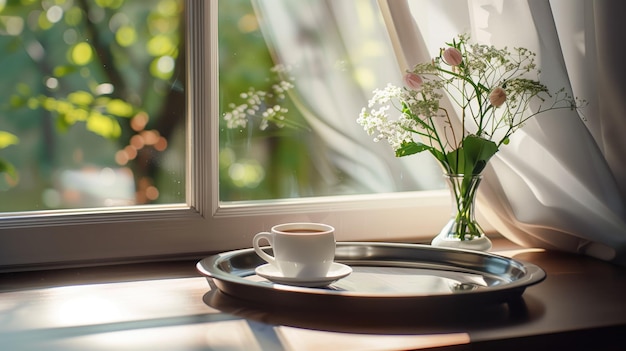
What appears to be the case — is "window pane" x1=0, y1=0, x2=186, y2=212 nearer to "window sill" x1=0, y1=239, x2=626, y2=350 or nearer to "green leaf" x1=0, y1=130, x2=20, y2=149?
"green leaf" x1=0, y1=130, x2=20, y2=149

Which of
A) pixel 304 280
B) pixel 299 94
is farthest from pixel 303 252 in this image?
pixel 299 94

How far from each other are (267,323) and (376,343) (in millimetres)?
160

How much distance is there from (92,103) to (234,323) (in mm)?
569

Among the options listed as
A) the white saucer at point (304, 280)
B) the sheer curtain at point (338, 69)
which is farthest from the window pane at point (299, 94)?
the white saucer at point (304, 280)

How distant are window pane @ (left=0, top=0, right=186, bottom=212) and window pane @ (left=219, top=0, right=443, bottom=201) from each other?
0.35 ft

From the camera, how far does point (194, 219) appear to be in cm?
151

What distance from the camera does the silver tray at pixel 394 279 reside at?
112 centimetres

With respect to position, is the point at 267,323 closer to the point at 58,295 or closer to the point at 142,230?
the point at 58,295

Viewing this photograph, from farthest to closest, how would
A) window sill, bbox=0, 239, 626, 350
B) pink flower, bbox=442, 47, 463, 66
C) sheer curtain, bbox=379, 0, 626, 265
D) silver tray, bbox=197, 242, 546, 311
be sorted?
sheer curtain, bbox=379, 0, 626, 265
pink flower, bbox=442, 47, 463, 66
silver tray, bbox=197, 242, 546, 311
window sill, bbox=0, 239, 626, 350

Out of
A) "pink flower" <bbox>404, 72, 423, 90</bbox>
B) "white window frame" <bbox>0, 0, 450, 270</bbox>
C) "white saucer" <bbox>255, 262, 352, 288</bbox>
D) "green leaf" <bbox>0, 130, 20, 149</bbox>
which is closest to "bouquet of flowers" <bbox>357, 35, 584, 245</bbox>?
"pink flower" <bbox>404, 72, 423, 90</bbox>

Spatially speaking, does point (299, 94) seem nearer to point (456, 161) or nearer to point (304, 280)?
point (456, 161)

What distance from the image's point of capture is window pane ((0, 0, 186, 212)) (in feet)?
4.67

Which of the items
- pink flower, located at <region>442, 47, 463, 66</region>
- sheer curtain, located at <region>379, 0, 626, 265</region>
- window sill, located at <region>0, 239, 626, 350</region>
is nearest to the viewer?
window sill, located at <region>0, 239, 626, 350</region>

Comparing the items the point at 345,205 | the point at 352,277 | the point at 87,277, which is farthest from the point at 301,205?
the point at 87,277
